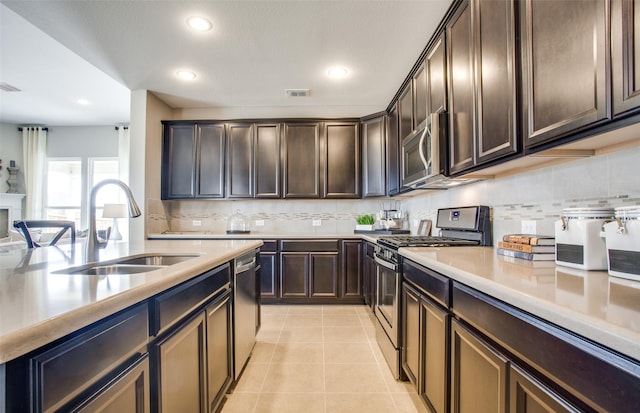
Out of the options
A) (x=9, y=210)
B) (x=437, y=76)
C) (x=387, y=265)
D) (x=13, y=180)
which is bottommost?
(x=387, y=265)

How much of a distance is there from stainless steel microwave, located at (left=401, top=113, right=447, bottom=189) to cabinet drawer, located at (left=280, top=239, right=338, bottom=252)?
1369mm

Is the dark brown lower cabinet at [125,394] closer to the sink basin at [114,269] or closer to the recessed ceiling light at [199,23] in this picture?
the sink basin at [114,269]

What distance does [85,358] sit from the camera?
637 millimetres

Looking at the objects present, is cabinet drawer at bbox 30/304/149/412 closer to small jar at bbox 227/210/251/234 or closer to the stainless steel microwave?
the stainless steel microwave

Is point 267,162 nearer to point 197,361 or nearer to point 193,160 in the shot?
point 193,160

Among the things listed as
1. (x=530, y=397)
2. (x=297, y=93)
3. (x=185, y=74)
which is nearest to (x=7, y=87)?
(x=185, y=74)

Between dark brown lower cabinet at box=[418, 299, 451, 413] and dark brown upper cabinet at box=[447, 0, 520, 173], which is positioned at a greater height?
dark brown upper cabinet at box=[447, 0, 520, 173]

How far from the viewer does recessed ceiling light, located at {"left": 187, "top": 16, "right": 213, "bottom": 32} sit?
2121mm

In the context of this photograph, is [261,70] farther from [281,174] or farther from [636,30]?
[636,30]

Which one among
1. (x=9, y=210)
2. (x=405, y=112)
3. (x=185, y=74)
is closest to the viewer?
(x=405, y=112)

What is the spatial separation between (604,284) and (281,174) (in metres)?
3.25

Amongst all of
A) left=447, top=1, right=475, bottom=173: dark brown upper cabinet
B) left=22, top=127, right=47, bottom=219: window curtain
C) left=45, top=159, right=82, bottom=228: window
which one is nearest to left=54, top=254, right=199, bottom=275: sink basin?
left=447, top=1, right=475, bottom=173: dark brown upper cabinet

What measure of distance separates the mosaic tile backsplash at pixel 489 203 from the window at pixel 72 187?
8.51 ft

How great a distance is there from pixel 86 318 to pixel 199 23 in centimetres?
232
